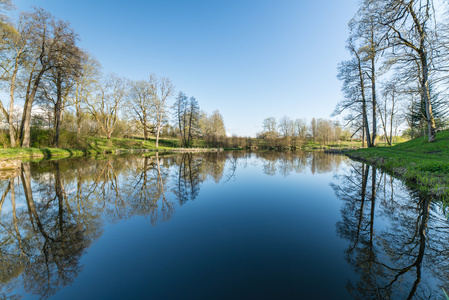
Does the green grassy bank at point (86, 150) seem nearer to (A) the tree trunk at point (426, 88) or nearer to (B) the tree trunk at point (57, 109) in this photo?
(B) the tree trunk at point (57, 109)

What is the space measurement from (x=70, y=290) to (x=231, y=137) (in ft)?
123

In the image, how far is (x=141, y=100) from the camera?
3100 cm

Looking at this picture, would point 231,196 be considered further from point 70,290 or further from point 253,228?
point 70,290

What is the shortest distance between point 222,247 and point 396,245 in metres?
2.71

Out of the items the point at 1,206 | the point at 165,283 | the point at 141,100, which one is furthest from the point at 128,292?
the point at 141,100

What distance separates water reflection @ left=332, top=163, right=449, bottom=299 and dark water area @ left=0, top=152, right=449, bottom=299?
16mm

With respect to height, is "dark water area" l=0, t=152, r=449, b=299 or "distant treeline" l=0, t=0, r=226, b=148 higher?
"distant treeline" l=0, t=0, r=226, b=148

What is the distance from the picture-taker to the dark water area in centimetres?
194

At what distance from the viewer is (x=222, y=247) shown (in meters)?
2.76

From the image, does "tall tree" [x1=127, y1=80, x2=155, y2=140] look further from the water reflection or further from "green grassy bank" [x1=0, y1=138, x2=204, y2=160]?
the water reflection

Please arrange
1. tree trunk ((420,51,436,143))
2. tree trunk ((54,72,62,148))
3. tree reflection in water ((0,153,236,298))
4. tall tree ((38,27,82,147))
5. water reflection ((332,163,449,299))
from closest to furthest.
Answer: water reflection ((332,163,449,299)) < tree reflection in water ((0,153,236,298)) < tree trunk ((420,51,436,143)) < tall tree ((38,27,82,147)) < tree trunk ((54,72,62,148))

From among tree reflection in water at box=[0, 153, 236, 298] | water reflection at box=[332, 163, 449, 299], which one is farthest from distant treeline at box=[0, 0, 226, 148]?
water reflection at box=[332, 163, 449, 299]

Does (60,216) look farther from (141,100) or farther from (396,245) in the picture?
(141,100)

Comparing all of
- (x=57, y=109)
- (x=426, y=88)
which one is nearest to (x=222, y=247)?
(x=426, y=88)
